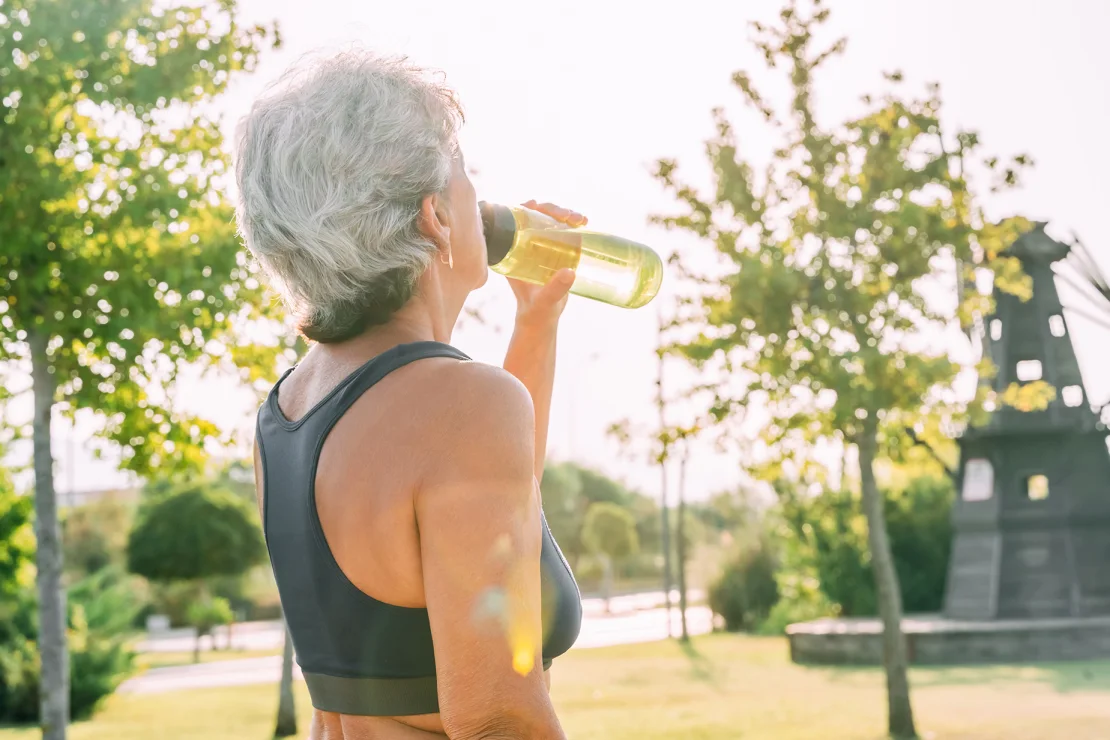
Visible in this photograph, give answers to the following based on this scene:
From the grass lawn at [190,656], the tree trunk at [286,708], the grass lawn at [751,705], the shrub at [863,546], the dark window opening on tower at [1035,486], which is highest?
the dark window opening on tower at [1035,486]

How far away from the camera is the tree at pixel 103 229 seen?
10117mm

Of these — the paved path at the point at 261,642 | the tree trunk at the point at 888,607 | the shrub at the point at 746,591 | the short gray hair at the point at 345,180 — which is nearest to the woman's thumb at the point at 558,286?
the short gray hair at the point at 345,180

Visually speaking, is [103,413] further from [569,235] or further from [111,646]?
[569,235]

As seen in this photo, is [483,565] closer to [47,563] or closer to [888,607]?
[47,563]

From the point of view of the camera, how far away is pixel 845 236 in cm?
1410

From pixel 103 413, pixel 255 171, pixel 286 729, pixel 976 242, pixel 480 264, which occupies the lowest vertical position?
pixel 286 729

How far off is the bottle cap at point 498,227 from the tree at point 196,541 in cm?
3540

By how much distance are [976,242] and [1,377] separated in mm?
10495

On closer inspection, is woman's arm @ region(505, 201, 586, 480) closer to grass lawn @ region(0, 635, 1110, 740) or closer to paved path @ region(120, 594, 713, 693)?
grass lawn @ region(0, 635, 1110, 740)

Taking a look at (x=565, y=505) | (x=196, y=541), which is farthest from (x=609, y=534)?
(x=196, y=541)

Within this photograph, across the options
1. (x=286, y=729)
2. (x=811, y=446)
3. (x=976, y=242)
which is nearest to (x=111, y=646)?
(x=286, y=729)

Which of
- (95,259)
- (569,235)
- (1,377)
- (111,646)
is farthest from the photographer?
(111,646)

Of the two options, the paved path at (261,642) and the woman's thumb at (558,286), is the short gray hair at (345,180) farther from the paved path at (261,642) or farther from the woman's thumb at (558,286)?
the paved path at (261,642)

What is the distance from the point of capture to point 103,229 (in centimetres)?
1042
